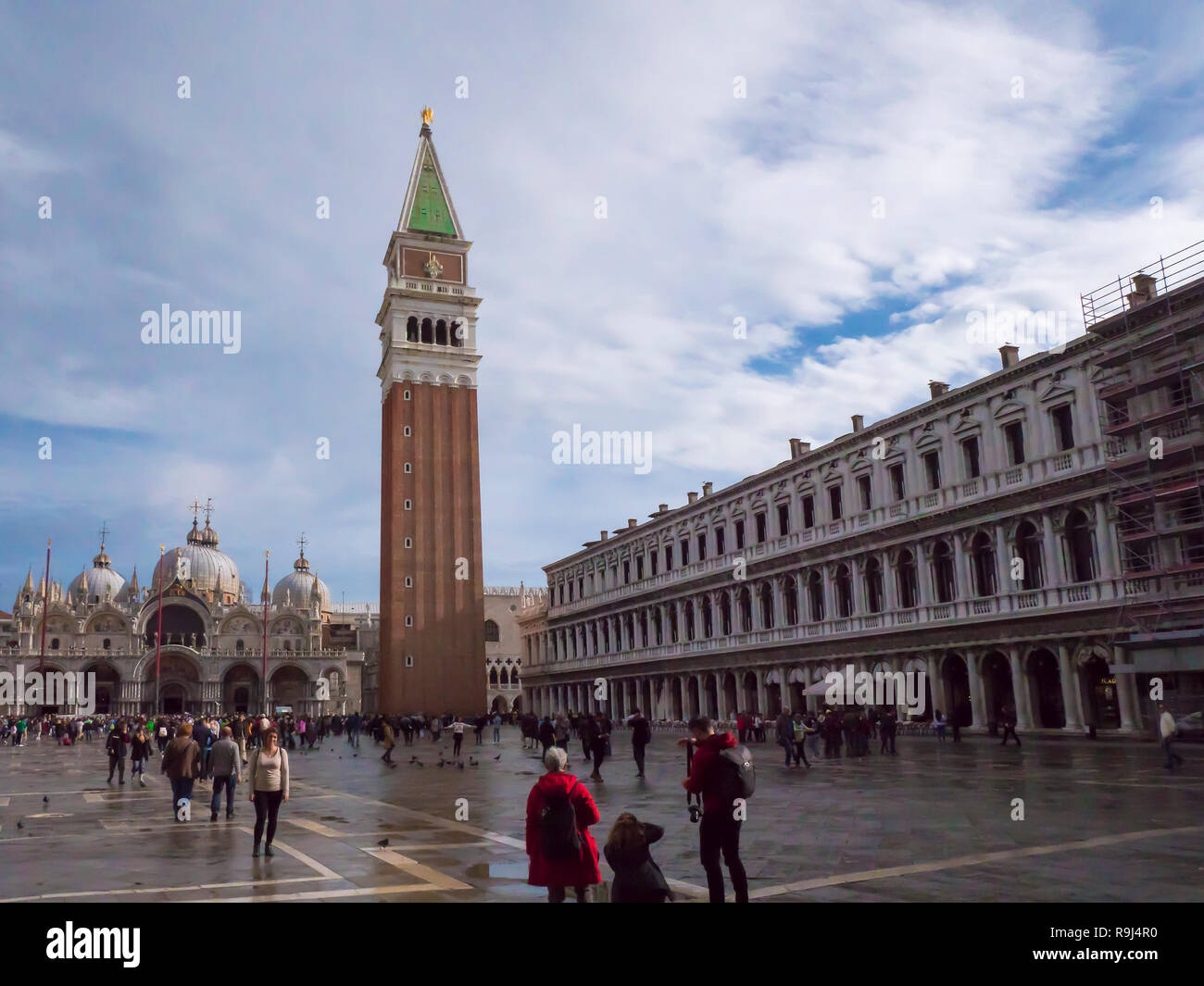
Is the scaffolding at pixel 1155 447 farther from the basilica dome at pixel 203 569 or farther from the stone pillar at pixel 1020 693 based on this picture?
the basilica dome at pixel 203 569

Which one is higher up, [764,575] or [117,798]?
[764,575]

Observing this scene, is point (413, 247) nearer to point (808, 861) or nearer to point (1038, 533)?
point (1038, 533)

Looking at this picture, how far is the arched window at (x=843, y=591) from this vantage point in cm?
3906

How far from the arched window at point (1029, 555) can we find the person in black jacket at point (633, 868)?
92.5ft

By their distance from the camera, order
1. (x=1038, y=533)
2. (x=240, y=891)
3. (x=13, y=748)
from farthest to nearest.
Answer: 1. (x=13, y=748)
2. (x=1038, y=533)
3. (x=240, y=891)

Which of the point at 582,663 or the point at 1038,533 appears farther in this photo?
the point at 582,663

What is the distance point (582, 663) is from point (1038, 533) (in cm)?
3699

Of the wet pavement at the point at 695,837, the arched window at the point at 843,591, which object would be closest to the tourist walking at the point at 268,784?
the wet pavement at the point at 695,837

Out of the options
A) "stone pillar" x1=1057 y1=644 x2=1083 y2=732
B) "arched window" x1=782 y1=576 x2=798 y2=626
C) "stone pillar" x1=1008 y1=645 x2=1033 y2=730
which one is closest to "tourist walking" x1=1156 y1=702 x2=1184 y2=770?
"stone pillar" x1=1057 y1=644 x2=1083 y2=732

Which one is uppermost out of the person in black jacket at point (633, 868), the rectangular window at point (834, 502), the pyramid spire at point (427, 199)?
the pyramid spire at point (427, 199)

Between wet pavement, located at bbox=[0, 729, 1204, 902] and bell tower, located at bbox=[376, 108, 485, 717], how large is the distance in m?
40.2

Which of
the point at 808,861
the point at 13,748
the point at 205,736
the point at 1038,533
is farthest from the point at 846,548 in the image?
the point at 13,748
